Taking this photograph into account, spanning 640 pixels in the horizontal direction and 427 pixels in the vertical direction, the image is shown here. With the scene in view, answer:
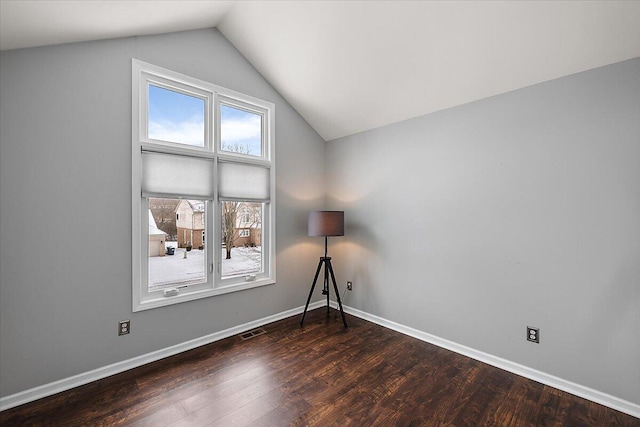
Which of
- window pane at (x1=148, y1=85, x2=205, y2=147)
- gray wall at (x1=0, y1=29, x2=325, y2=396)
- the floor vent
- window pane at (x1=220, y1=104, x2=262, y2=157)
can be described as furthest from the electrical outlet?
window pane at (x1=220, y1=104, x2=262, y2=157)

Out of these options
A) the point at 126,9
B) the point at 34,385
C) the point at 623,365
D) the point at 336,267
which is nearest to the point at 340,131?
the point at 336,267

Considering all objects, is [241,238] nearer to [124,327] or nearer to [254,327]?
[254,327]

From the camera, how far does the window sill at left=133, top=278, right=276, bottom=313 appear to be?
247 cm

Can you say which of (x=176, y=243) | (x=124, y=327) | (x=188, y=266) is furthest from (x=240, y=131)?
(x=124, y=327)

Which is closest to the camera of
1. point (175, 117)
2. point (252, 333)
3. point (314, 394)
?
point (314, 394)

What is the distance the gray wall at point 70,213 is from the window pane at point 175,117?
0.24 meters

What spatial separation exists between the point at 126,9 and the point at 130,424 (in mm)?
2869

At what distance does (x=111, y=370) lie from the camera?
7.50ft

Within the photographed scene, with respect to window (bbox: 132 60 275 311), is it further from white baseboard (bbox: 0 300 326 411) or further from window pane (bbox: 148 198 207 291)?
white baseboard (bbox: 0 300 326 411)

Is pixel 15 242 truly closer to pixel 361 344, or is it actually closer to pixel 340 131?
pixel 361 344

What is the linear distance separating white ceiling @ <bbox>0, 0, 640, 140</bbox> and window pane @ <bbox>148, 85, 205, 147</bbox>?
21.4 inches

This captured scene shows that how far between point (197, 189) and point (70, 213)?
1006mm

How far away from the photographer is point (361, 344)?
2846 mm

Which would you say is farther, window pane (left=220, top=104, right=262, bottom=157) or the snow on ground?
window pane (left=220, top=104, right=262, bottom=157)
